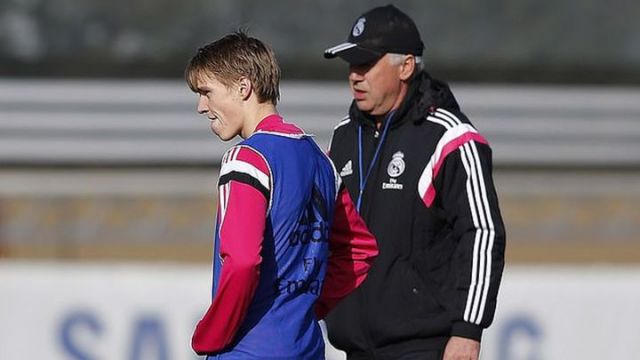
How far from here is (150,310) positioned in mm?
5781

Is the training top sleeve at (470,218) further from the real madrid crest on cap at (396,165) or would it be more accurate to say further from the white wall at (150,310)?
the white wall at (150,310)

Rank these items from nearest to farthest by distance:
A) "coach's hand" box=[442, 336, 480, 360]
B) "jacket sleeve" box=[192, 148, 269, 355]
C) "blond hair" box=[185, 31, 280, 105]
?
1. "jacket sleeve" box=[192, 148, 269, 355]
2. "blond hair" box=[185, 31, 280, 105]
3. "coach's hand" box=[442, 336, 480, 360]

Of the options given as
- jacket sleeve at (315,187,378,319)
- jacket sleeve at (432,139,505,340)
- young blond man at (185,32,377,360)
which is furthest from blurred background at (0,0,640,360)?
young blond man at (185,32,377,360)

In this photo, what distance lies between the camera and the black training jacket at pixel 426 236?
3789 mm

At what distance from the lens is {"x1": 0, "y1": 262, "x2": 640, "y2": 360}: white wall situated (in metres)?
5.74

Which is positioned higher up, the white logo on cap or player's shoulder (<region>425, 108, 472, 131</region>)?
the white logo on cap

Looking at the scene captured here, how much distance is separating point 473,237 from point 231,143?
17.9 ft

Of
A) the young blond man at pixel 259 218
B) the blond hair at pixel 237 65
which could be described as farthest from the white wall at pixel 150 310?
the blond hair at pixel 237 65

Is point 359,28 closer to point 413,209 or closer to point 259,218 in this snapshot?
point 413,209

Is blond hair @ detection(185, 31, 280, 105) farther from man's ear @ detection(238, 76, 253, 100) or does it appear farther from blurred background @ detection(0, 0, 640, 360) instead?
blurred background @ detection(0, 0, 640, 360)

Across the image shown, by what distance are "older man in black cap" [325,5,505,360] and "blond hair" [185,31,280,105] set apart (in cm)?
84

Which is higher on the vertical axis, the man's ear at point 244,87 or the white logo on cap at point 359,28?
the white logo on cap at point 359,28

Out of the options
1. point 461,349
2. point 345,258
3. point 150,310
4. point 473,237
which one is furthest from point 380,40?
point 150,310

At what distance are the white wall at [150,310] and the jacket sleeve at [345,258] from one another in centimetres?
233
